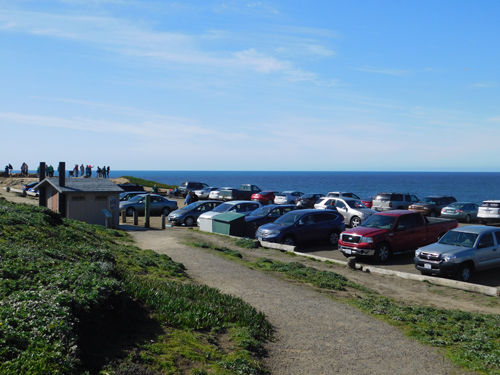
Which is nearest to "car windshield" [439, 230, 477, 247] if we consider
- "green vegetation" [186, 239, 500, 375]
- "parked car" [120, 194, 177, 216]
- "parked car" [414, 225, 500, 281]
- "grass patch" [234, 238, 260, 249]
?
"parked car" [414, 225, 500, 281]

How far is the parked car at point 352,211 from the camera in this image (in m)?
29.0

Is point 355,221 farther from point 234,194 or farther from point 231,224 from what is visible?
point 234,194

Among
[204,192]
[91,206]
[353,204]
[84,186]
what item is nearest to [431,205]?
[353,204]

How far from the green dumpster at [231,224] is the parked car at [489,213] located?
1733cm

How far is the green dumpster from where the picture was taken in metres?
25.0

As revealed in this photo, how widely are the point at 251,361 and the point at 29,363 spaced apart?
322cm

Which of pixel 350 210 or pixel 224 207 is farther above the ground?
pixel 224 207

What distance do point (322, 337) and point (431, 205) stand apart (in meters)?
31.3

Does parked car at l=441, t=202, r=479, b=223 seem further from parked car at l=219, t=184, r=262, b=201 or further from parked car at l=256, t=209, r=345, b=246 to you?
parked car at l=219, t=184, r=262, b=201

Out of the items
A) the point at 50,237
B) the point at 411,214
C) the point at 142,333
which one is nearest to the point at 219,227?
the point at 411,214

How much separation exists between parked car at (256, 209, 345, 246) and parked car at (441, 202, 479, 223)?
15.1 m

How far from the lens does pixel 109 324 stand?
748 cm

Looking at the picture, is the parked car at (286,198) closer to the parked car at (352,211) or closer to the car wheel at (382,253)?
the parked car at (352,211)

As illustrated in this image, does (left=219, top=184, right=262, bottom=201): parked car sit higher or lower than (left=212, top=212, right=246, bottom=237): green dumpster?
higher
